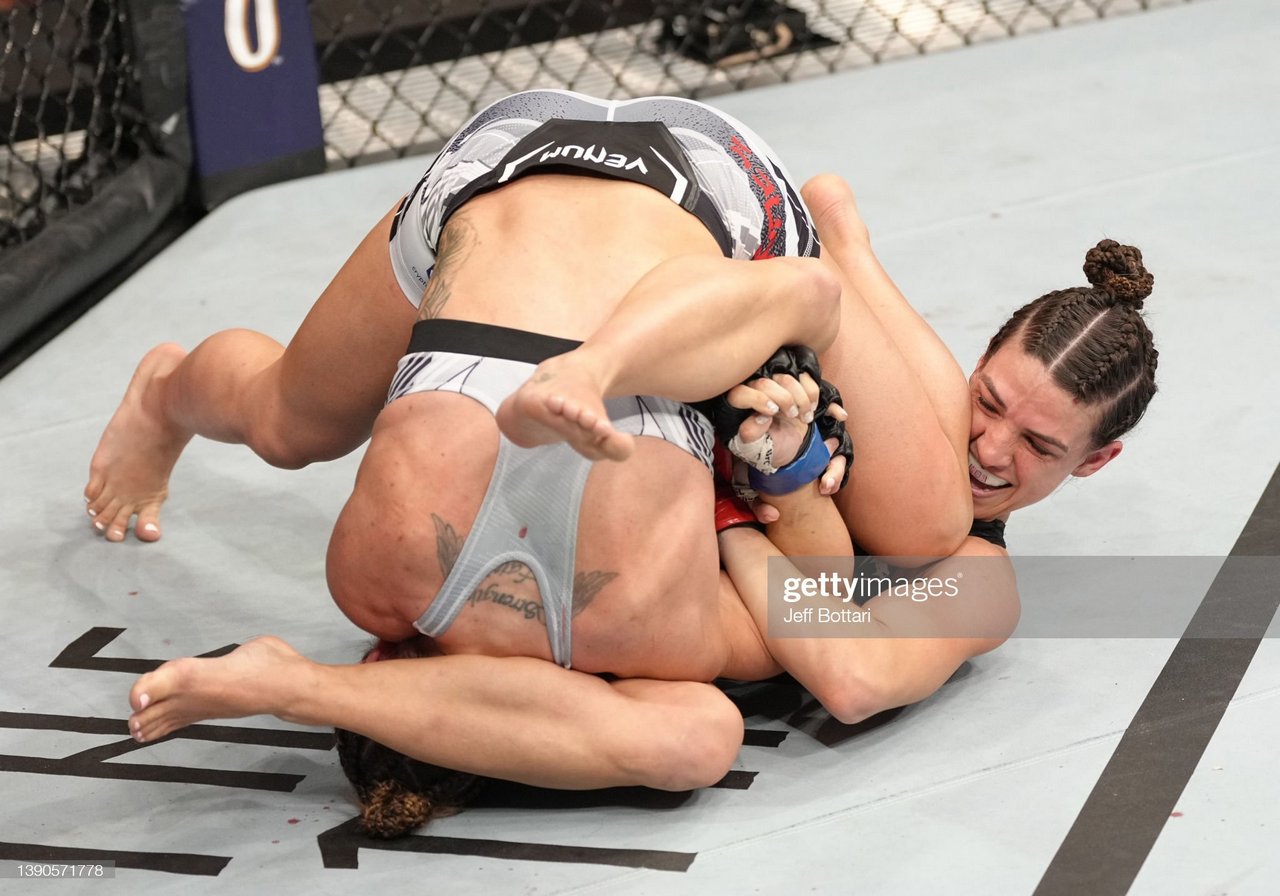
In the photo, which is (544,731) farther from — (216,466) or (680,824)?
(216,466)

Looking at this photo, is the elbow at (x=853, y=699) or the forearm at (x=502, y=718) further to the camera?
the elbow at (x=853, y=699)

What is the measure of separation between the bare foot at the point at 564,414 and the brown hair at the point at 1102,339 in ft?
2.15

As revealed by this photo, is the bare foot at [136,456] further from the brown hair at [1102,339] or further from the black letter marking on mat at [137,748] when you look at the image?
the brown hair at [1102,339]

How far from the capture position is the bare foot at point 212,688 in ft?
4.86

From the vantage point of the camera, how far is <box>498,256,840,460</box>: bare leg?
133 cm

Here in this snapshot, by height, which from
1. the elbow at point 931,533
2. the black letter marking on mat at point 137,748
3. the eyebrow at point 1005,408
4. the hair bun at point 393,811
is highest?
the eyebrow at point 1005,408

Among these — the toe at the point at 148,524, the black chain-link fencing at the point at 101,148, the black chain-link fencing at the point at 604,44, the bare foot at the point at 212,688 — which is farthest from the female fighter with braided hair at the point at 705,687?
the black chain-link fencing at the point at 604,44

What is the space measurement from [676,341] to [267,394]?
0.73 m

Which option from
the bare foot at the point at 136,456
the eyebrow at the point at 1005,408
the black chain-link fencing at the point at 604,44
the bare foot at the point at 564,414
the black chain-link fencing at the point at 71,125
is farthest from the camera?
the black chain-link fencing at the point at 604,44

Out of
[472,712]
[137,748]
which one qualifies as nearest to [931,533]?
[472,712]

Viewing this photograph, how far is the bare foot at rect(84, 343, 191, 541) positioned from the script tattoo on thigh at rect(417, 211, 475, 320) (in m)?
0.68

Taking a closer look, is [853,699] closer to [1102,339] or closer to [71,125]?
[1102,339]

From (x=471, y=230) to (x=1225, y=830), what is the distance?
3.11 ft

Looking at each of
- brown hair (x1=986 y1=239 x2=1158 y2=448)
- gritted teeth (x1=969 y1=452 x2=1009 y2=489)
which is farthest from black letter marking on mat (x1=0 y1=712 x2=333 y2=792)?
brown hair (x1=986 y1=239 x2=1158 y2=448)
